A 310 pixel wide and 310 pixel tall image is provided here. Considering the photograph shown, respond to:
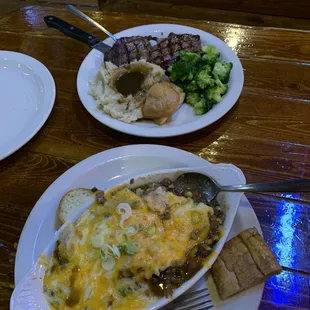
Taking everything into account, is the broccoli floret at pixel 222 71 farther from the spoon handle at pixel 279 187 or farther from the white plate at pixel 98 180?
the spoon handle at pixel 279 187

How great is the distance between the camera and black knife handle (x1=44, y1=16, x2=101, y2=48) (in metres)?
2.63

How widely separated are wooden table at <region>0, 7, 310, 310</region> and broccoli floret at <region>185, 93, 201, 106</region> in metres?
0.21

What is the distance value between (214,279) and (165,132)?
88 centimetres

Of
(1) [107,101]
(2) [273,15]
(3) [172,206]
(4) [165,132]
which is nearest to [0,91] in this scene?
(1) [107,101]

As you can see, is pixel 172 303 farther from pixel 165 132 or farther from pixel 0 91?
pixel 0 91

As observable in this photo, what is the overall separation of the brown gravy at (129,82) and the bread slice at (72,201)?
83 centimetres

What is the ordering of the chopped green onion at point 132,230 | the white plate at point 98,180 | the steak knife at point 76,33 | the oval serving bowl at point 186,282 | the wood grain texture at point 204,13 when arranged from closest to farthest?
the oval serving bowl at point 186,282, the chopped green onion at point 132,230, the white plate at point 98,180, the steak knife at point 76,33, the wood grain texture at point 204,13

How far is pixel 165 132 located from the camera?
206 centimetres

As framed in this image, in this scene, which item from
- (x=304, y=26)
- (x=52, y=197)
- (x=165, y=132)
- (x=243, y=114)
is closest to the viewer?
(x=52, y=197)

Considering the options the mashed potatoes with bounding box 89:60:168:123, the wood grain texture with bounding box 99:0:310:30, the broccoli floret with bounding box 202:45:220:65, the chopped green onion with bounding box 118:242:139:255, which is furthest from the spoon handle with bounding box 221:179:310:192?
the wood grain texture with bounding box 99:0:310:30

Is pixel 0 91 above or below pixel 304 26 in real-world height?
above

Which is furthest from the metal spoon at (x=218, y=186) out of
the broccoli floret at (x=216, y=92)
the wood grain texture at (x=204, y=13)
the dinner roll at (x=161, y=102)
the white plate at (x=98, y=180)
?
the wood grain texture at (x=204, y=13)

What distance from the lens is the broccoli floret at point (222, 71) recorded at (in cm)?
229

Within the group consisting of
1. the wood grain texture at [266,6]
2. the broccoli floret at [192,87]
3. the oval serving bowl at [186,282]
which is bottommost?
the wood grain texture at [266,6]
